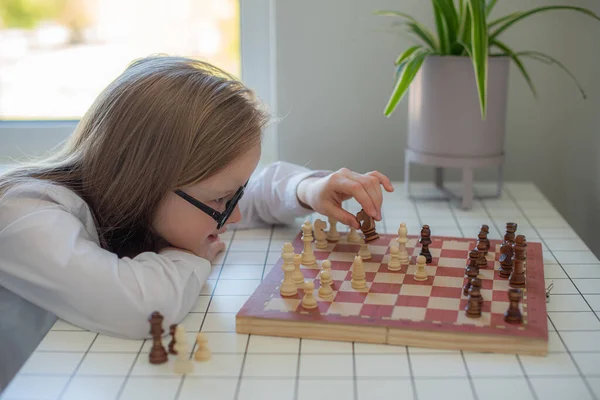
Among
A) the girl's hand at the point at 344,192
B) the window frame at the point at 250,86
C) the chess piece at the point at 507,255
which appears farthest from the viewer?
the window frame at the point at 250,86

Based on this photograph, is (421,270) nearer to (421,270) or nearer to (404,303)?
(421,270)

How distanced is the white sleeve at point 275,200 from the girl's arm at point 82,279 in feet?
1.49

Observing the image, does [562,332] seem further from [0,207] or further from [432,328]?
[0,207]

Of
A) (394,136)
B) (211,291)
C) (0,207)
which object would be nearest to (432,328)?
(211,291)

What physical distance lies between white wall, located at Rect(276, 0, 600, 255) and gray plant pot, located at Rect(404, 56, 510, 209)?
0.29 metres

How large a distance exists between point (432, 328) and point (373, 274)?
0.80 feet

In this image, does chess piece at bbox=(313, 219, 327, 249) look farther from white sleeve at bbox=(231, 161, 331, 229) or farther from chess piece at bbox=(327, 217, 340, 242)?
white sleeve at bbox=(231, 161, 331, 229)

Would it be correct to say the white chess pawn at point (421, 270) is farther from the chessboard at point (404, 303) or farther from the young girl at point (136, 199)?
the young girl at point (136, 199)

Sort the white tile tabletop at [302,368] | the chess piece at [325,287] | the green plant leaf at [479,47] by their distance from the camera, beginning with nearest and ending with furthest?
the white tile tabletop at [302,368] < the chess piece at [325,287] < the green plant leaf at [479,47]

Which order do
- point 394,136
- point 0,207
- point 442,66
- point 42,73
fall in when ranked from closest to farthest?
1. point 0,207
2. point 442,66
3. point 394,136
4. point 42,73

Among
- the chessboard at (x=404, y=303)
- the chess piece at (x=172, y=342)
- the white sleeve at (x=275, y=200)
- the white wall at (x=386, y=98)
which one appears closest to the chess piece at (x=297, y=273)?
the chessboard at (x=404, y=303)

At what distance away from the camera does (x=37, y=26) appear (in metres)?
2.18

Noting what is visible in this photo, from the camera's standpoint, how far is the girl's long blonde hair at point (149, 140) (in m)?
1.18

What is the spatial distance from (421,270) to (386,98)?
92cm
